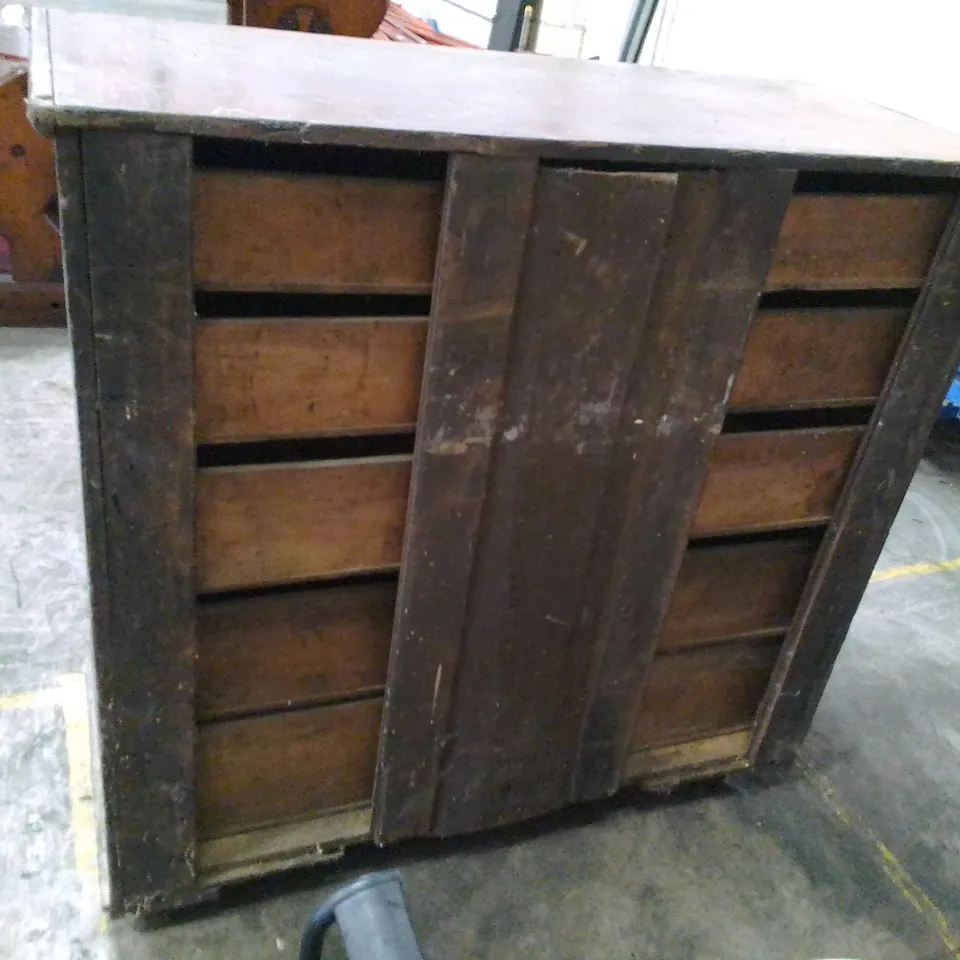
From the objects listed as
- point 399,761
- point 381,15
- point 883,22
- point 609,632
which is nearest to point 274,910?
point 399,761

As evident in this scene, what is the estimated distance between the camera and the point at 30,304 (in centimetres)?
328

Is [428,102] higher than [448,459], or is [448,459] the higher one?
[428,102]

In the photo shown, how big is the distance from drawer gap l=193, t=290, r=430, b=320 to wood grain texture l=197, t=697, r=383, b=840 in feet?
2.02

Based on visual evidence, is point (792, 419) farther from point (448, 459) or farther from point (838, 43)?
point (838, 43)

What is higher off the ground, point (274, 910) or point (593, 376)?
point (593, 376)

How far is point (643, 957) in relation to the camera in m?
1.57

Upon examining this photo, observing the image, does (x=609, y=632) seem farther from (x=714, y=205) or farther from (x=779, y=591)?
(x=714, y=205)

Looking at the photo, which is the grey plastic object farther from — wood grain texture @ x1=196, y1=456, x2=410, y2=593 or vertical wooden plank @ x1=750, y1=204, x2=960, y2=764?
vertical wooden plank @ x1=750, y1=204, x2=960, y2=764

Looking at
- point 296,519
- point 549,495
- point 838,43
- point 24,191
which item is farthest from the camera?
point 838,43

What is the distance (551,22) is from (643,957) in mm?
4049

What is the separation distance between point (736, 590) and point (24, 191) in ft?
8.88

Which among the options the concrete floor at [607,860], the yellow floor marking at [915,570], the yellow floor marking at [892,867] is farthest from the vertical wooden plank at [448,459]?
the yellow floor marking at [915,570]

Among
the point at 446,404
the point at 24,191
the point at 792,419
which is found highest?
the point at 446,404

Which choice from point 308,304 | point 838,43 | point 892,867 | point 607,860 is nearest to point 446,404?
point 308,304
